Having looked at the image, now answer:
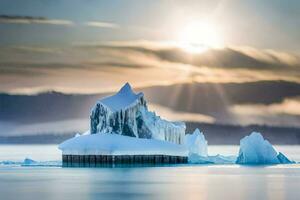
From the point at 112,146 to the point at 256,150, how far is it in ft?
69.0

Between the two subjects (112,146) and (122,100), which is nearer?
(112,146)

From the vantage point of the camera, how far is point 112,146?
9631cm

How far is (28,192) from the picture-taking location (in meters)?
54.6

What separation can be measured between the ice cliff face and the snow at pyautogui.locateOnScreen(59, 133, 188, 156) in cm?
419

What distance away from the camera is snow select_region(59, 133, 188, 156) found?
96500mm

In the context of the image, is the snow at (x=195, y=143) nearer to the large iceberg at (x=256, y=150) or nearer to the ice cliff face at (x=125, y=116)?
the large iceberg at (x=256, y=150)

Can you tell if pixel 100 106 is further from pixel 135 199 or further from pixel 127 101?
pixel 135 199

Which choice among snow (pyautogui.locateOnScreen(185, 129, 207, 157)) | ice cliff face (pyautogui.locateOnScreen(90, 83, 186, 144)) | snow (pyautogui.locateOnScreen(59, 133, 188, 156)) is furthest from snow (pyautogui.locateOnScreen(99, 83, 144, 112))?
snow (pyautogui.locateOnScreen(185, 129, 207, 157))

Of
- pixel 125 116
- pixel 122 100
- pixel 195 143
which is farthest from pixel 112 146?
pixel 195 143

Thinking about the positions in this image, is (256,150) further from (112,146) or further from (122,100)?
(112,146)

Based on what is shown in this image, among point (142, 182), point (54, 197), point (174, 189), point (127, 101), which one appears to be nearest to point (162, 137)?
point (127, 101)

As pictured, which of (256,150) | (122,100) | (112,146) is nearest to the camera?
(112,146)

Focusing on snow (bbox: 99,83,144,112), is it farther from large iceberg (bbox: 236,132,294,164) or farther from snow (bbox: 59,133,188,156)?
large iceberg (bbox: 236,132,294,164)

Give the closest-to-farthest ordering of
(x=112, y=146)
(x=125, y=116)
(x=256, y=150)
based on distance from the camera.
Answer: (x=112, y=146), (x=125, y=116), (x=256, y=150)
